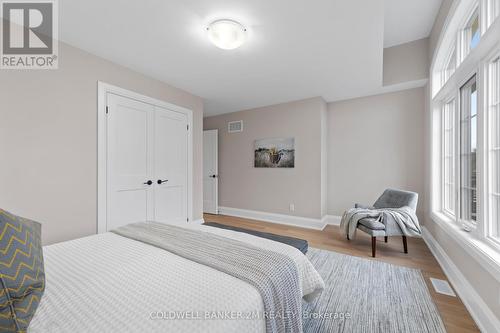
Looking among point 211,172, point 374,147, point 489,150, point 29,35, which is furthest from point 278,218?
point 29,35

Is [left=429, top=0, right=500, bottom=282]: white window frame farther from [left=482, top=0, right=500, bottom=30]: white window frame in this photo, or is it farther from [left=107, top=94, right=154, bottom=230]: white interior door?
[left=107, top=94, right=154, bottom=230]: white interior door

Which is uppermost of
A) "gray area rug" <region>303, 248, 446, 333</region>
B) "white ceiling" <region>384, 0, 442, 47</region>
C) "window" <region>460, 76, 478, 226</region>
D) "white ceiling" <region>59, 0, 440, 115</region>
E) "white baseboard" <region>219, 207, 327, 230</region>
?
"white ceiling" <region>384, 0, 442, 47</region>

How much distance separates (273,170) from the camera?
446 cm

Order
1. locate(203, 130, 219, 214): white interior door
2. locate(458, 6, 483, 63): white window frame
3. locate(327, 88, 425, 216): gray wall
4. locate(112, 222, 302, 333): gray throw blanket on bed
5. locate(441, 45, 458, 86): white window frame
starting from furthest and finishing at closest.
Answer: locate(203, 130, 219, 214): white interior door, locate(327, 88, 425, 216): gray wall, locate(441, 45, 458, 86): white window frame, locate(458, 6, 483, 63): white window frame, locate(112, 222, 302, 333): gray throw blanket on bed

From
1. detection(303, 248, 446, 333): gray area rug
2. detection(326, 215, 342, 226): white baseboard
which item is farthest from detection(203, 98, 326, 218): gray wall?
detection(303, 248, 446, 333): gray area rug

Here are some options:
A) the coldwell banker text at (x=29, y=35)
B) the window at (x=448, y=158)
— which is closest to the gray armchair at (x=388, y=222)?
the window at (x=448, y=158)

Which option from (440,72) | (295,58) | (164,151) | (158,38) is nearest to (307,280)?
(295,58)

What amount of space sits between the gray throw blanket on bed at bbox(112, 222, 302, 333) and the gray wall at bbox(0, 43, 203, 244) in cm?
128

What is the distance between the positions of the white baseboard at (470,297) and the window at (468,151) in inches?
20.4

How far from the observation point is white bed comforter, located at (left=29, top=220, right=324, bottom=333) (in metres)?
0.73

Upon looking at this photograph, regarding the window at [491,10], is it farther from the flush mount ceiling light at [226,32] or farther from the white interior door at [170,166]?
the white interior door at [170,166]

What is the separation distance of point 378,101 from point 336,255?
9.44 feet

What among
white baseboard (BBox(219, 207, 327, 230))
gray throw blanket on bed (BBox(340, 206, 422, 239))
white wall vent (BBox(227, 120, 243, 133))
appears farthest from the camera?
white wall vent (BBox(227, 120, 243, 133))

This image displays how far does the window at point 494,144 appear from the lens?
1557 millimetres
